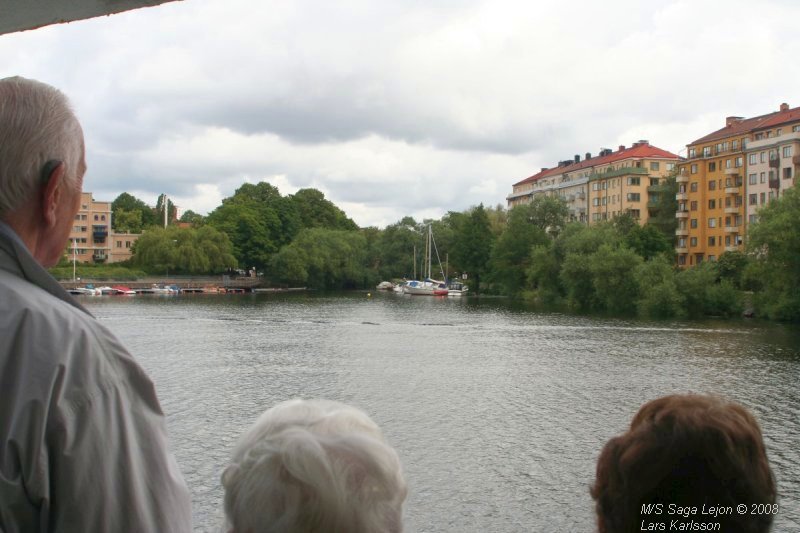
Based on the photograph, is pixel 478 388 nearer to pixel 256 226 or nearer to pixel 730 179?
pixel 730 179

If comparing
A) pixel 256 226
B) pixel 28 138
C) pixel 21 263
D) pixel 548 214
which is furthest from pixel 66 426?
pixel 256 226

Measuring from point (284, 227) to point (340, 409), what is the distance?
4131 inches

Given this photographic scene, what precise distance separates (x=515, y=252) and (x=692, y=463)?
3203 inches

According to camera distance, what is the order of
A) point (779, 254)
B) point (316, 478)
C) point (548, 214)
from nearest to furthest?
point (316, 478)
point (779, 254)
point (548, 214)

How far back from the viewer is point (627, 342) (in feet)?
118

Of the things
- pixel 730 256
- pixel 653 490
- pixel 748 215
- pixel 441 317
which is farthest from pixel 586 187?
pixel 653 490

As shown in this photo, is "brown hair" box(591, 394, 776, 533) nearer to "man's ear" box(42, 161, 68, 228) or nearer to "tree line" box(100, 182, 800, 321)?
"man's ear" box(42, 161, 68, 228)

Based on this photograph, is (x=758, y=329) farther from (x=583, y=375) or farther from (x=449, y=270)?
(x=449, y=270)

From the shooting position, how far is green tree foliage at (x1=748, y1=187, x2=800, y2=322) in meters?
46.3

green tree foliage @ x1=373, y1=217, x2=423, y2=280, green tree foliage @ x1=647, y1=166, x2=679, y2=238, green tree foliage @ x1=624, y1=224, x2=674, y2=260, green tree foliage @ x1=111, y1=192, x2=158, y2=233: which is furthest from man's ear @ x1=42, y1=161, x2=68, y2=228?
green tree foliage @ x1=111, y1=192, x2=158, y2=233

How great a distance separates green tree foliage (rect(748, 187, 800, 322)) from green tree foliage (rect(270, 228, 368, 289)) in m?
58.9

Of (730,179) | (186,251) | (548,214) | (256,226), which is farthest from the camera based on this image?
(256,226)

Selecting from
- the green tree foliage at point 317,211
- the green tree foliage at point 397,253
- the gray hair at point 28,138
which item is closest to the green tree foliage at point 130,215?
the green tree foliage at point 317,211

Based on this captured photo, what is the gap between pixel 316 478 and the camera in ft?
5.18
